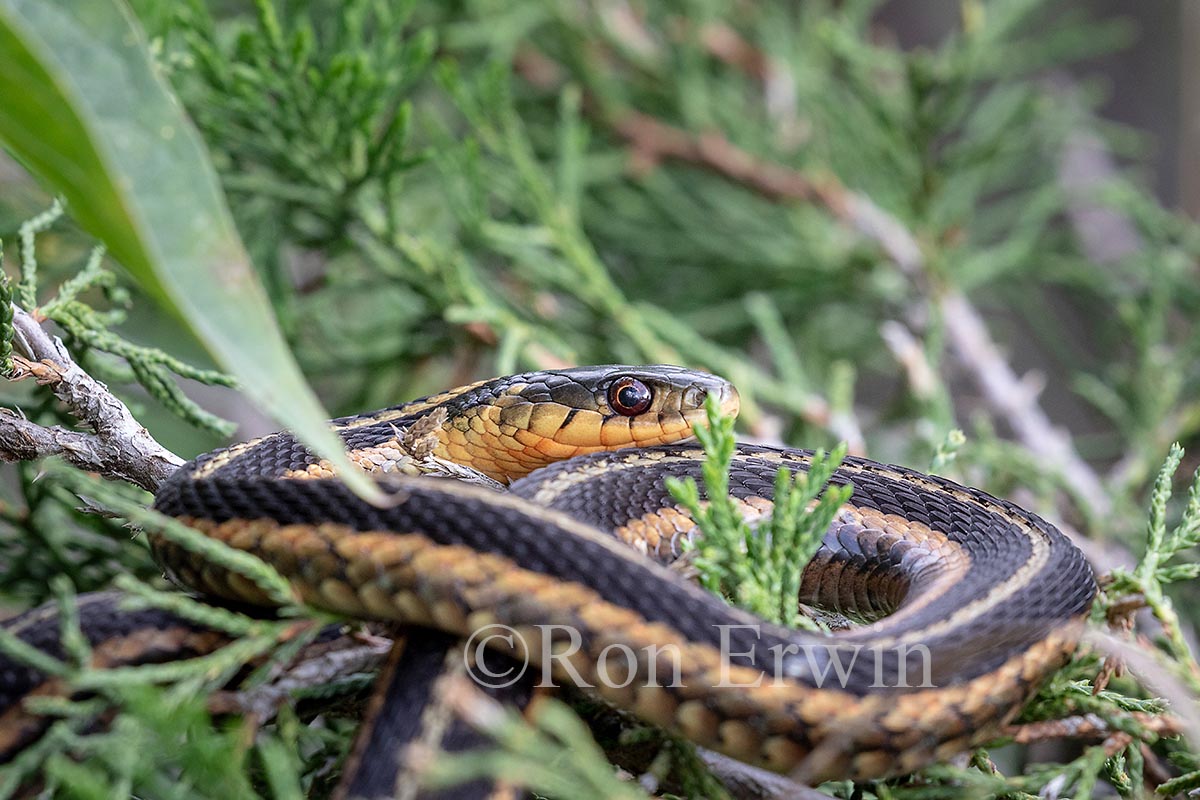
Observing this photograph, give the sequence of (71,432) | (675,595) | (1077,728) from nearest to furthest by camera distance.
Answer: (675,595) < (1077,728) < (71,432)

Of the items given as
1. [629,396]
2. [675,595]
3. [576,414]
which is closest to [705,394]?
[629,396]

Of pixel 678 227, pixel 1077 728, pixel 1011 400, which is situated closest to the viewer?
pixel 1077 728

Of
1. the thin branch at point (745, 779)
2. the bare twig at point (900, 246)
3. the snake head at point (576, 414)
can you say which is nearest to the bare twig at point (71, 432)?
the snake head at point (576, 414)

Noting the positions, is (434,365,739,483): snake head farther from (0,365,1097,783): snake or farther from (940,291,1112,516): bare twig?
(940,291,1112,516): bare twig

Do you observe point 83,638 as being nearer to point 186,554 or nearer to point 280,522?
point 186,554

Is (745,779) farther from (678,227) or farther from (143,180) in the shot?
(678,227)

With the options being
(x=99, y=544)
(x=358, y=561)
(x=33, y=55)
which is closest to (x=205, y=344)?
(x=33, y=55)
